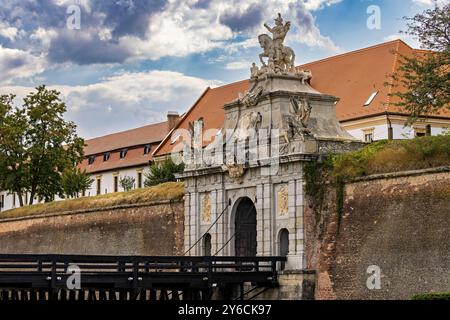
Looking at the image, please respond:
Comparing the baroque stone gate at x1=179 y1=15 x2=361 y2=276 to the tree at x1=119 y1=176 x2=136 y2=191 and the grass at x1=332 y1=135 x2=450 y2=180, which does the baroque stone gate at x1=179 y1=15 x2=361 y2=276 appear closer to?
the grass at x1=332 y1=135 x2=450 y2=180

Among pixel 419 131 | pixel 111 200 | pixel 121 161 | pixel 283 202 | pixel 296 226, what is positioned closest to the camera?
pixel 296 226

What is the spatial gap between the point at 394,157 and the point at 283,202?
5111 mm

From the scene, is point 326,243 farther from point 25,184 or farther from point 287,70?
point 25,184

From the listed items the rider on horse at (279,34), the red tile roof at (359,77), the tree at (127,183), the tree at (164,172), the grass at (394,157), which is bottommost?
the grass at (394,157)

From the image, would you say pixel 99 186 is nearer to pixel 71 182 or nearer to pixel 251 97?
pixel 71 182

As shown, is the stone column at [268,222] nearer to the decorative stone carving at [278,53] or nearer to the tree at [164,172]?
the decorative stone carving at [278,53]

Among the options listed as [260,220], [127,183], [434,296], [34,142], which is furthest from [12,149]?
[434,296]

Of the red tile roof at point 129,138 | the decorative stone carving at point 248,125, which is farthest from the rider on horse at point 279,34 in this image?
the red tile roof at point 129,138

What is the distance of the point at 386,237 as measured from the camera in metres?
33.0

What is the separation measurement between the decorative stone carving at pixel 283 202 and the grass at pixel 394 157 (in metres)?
2.36

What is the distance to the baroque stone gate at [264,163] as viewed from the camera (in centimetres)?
3719

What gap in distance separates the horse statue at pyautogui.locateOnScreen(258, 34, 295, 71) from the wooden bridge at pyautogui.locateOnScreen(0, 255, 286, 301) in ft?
26.5

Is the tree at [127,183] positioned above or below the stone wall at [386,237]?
above
